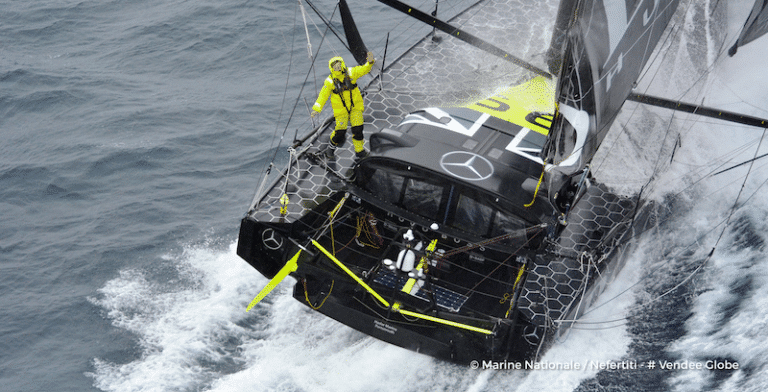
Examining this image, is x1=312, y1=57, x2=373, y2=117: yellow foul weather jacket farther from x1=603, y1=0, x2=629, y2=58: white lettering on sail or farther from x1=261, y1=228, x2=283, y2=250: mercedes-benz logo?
x1=603, y1=0, x2=629, y2=58: white lettering on sail

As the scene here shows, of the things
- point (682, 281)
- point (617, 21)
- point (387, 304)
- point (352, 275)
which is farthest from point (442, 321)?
point (617, 21)

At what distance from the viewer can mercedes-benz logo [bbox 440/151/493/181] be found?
8677 millimetres

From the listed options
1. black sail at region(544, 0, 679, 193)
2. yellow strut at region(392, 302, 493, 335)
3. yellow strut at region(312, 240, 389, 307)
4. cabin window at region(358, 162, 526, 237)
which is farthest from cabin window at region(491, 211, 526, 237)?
yellow strut at region(312, 240, 389, 307)

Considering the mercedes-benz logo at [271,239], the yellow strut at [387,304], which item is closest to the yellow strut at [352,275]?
the yellow strut at [387,304]

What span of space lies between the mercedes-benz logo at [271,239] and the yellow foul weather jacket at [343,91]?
162 centimetres

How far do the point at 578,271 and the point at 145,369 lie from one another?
17.0 feet

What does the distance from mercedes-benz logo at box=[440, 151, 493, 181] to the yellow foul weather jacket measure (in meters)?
1.65

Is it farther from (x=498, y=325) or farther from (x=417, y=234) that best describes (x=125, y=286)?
(x=498, y=325)

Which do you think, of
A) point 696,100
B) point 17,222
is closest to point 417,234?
point 696,100

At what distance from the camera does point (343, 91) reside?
9797 mm

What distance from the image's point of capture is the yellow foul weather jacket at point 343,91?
970cm

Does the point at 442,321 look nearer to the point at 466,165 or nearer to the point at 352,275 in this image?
the point at 352,275

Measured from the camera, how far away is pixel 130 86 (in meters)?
15.1

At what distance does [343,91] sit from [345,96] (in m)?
0.09
